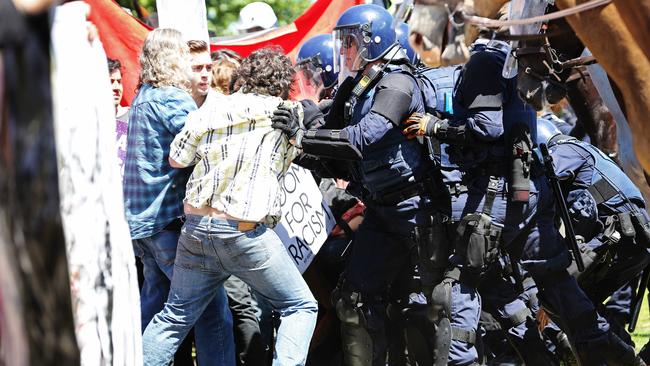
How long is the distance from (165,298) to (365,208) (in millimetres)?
1342

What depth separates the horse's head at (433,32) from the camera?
4.63m

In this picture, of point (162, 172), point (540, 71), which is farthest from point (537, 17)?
point (162, 172)

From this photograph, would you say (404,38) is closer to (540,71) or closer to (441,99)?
(441,99)

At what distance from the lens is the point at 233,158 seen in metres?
5.11

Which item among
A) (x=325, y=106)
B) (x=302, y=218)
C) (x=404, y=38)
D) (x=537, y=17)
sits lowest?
(x=302, y=218)

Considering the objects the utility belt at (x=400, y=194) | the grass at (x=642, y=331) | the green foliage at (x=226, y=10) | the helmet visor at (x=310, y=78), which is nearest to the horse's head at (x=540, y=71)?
the utility belt at (x=400, y=194)

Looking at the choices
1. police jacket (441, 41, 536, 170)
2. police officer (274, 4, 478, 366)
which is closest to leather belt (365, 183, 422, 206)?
police officer (274, 4, 478, 366)

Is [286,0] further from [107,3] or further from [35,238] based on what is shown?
[35,238]

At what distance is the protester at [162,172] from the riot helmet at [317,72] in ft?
4.37

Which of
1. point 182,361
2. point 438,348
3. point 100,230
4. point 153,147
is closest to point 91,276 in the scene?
point 100,230

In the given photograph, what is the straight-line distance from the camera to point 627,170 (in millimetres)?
6258

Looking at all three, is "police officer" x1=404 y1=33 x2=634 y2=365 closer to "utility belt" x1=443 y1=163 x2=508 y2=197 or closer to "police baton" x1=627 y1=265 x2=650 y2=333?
"utility belt" x1=443 y1=163 x2=508 y2=197

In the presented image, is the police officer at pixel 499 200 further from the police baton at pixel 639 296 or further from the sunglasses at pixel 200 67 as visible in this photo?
the sunglasses at pixel 200 67

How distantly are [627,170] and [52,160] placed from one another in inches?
203
